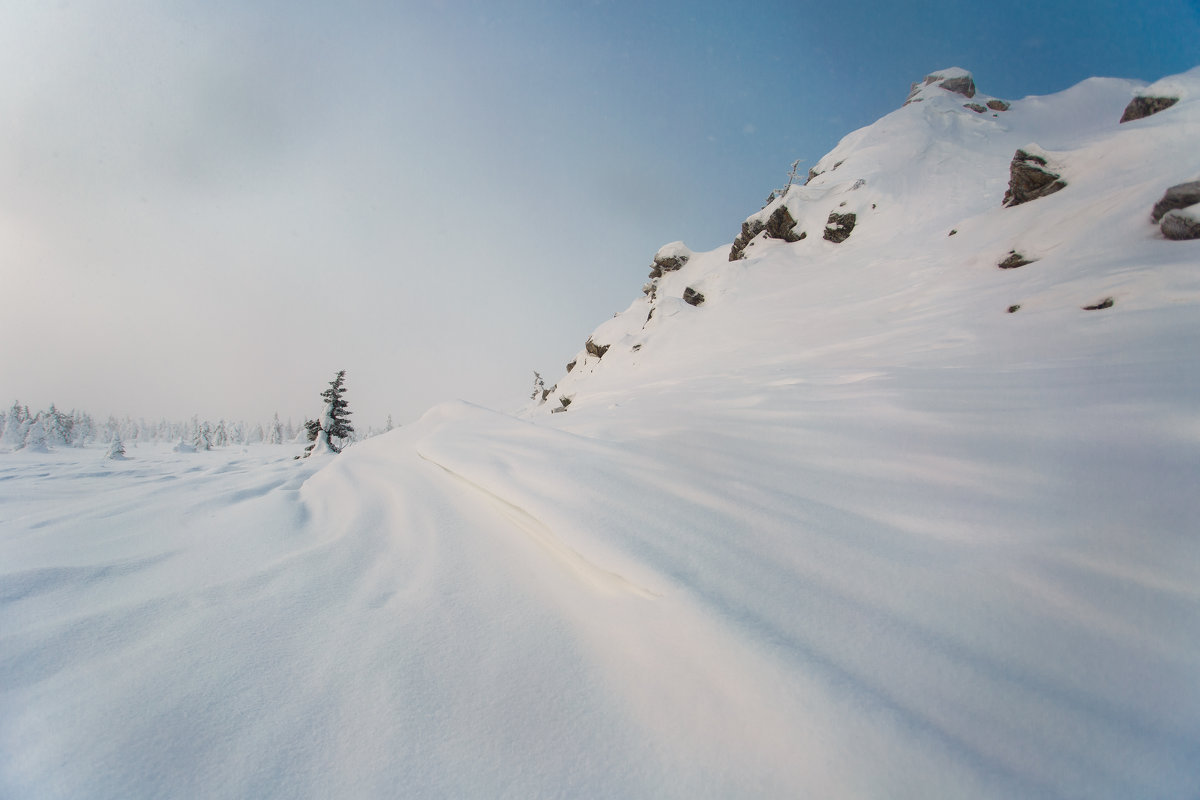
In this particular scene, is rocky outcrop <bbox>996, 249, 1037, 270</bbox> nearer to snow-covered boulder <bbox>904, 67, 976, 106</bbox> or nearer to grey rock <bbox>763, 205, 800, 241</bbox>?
grey rock <bbox>763, 205, 800, 241</bbox>

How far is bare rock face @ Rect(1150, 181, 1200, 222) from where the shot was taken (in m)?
4.61

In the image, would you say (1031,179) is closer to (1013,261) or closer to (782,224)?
(1013,261)

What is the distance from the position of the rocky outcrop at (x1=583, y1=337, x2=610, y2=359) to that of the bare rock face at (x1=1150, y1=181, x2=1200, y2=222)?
1763 cm

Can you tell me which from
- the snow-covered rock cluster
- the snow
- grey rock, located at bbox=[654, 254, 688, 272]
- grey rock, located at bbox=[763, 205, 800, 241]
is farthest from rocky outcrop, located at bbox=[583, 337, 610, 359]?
the snow

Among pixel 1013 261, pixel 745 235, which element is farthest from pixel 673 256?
pixel 1013 261

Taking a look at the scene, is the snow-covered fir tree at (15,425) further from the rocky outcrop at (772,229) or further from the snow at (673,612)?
the rocky outcrop at (772,229)

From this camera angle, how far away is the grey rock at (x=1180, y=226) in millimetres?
4520

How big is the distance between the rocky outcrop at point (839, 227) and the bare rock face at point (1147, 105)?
764 centimetres

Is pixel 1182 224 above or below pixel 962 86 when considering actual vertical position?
below

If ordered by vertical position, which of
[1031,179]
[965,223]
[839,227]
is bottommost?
[965,223]

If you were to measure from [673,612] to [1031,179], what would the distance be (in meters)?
13.6

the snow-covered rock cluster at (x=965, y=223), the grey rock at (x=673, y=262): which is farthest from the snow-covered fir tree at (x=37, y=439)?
the grey rock at (x=673, y=262)

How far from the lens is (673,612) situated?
42.5 inches

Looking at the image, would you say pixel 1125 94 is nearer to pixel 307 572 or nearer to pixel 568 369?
pixel 568 369
